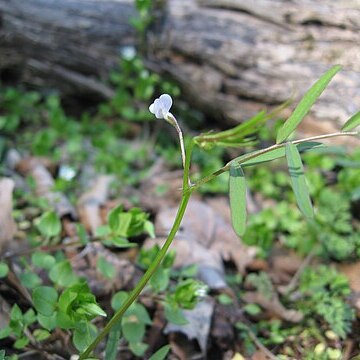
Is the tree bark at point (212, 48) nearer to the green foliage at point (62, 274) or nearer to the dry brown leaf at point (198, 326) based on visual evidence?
the dry brown leaf at point (198, 326)

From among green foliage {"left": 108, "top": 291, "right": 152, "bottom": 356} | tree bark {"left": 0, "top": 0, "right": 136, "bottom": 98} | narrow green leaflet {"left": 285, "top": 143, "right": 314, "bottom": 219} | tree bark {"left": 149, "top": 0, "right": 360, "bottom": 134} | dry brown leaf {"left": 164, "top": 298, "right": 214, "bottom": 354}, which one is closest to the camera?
narrow green leaflet {"left": 285, "top": 143, "right": 314, "bottom": 219}

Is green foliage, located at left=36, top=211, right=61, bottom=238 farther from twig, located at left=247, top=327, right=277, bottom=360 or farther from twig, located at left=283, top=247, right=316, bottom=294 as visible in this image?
twig, located at left=283, top=247, right=316, bottom=294

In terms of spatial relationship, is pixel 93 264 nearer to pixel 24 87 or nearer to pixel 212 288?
pixel 212 288

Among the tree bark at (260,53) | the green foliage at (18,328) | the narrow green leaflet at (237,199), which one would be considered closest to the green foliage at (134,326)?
A: the green foliage at (18,328)

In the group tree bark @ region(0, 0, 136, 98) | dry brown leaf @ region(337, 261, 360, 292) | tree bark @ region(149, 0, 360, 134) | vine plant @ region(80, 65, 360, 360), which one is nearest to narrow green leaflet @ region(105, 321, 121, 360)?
vine plant @ region(80, 65, 360, 360)

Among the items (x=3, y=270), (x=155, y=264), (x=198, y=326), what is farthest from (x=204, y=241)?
(x=155, y=264)
